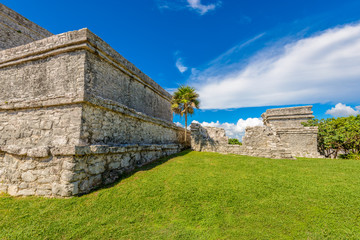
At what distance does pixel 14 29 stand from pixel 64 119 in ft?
34.7

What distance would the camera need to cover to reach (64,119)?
221 inches

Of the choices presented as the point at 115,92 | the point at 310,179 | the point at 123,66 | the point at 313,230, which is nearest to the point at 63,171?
the point at 115,92

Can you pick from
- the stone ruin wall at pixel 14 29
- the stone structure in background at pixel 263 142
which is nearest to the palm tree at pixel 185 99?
the stone structure in background at pixel 263 142

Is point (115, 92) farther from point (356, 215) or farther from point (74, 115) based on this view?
point (356, 215)

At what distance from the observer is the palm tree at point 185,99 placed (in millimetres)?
12438

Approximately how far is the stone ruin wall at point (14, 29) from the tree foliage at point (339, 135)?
82.4 ft

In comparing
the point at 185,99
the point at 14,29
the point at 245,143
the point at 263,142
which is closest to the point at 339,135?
the point at 263,142

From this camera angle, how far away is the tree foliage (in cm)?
1343

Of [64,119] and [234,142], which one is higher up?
[64,119]

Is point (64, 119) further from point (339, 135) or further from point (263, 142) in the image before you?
point (339, 135)

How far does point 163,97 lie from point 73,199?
9984mm

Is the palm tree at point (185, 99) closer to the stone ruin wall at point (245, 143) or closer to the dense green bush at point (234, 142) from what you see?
the stone ruin wall at point (245, 143)

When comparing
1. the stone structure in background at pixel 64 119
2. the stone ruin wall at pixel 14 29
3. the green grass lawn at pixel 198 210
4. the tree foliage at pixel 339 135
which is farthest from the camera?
the tree foliage at pixel 339 135

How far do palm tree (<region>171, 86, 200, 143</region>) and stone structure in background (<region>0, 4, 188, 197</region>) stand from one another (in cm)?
490
